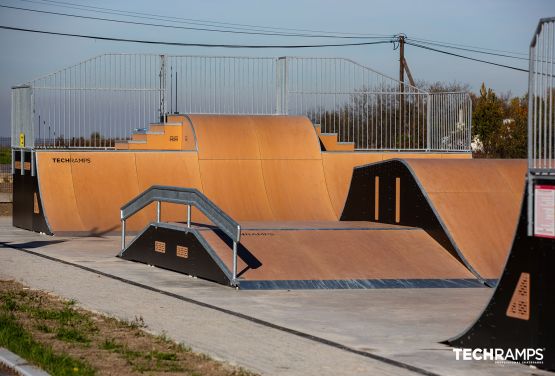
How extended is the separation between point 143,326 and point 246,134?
57.3 ft

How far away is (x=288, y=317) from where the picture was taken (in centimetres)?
1259

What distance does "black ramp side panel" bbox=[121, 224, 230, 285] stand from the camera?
654 inches

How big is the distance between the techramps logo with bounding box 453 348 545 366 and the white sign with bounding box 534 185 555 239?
1.11m

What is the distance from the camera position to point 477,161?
19.6 metres

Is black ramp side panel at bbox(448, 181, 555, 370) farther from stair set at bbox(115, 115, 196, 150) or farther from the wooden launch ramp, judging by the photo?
stair set at bbox(115, 115, 196, 150)

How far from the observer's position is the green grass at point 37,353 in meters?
9.03

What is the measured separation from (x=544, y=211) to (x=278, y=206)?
726 inches

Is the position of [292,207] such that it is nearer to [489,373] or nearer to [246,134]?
[246,134]

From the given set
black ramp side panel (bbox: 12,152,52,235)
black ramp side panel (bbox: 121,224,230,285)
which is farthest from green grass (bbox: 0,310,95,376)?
black ramp side panel (bbox: 12,152,52,235)

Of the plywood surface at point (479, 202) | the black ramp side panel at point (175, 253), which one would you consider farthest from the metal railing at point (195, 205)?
the plywood surface at point (479, 202)

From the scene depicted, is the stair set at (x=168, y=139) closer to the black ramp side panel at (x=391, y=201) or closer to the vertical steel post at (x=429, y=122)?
the black ramp side panel at (x=391, y=201)

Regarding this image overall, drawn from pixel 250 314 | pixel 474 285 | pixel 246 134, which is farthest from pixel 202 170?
pixel 250 314

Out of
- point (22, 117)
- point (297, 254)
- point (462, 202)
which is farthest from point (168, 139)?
point (297, 254)

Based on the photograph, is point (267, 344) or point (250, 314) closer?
point (267, 344)
